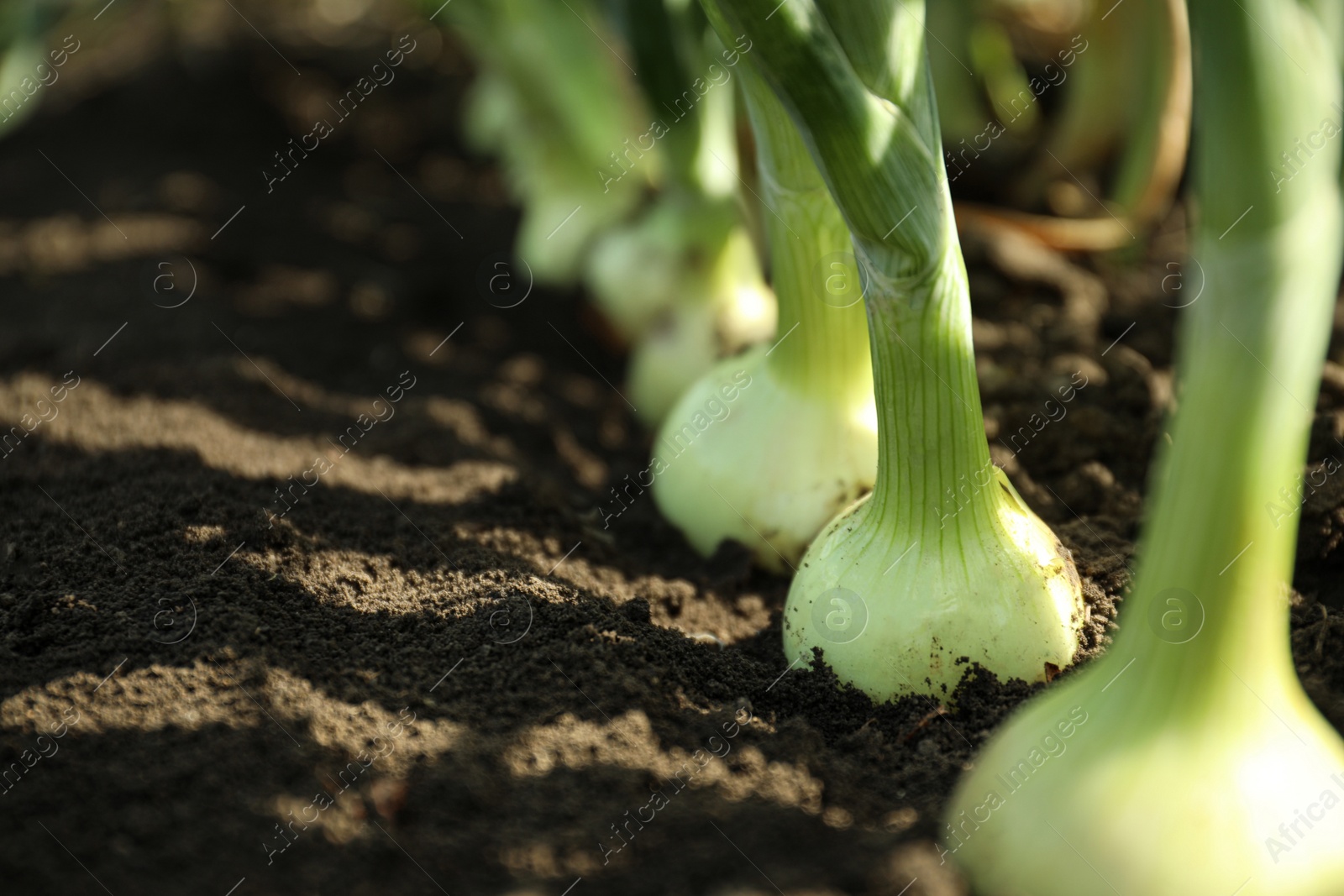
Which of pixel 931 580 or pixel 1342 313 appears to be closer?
pixel 931 580

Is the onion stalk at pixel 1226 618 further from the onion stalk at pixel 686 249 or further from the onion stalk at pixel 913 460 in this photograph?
the onion stalk at pixel 686 249

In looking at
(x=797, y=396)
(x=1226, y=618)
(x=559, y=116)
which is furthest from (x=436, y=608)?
(x=559, y=116)

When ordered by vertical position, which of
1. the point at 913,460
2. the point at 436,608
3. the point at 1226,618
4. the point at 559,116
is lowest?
the point at 1226,618

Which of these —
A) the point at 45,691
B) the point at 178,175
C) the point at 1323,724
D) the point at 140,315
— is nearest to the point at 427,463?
the point at 45,691

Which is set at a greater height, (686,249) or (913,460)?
(686,249)

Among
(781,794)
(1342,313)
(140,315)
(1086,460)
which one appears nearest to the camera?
(781,794)

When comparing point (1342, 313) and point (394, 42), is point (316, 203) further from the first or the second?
point (1342, 313)

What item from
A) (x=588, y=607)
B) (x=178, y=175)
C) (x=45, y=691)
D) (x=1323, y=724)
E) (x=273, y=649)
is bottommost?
(x=1323, y=724)

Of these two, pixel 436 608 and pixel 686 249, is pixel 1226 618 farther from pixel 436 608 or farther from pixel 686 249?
pixel 686 249
